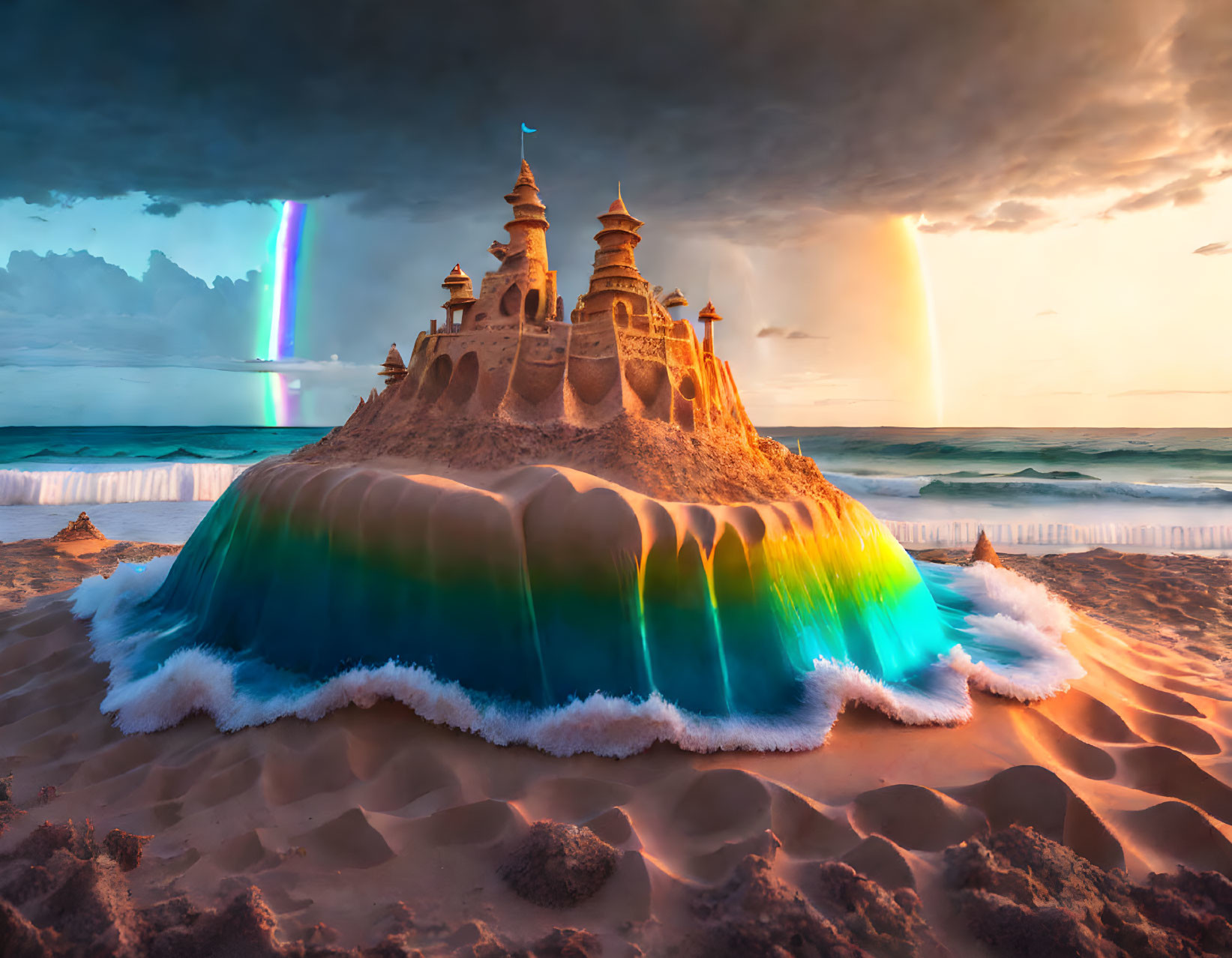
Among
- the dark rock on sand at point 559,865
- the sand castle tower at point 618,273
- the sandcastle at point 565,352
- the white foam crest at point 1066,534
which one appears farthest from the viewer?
the white foam crest at point 1066,534

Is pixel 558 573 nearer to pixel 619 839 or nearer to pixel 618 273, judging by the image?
pixel 619 839

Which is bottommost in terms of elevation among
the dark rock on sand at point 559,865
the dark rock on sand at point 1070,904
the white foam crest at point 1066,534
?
the white foam crest at point 1066,534

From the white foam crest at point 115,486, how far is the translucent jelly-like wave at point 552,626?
15977mm

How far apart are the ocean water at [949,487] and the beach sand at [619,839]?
23.0ft

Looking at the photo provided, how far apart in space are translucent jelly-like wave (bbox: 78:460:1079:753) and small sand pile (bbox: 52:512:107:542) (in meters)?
8.58

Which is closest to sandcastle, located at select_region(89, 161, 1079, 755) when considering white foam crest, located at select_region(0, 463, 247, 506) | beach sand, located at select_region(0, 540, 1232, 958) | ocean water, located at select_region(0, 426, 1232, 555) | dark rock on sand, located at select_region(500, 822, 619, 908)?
beach sand, located at select_region(0, 540, 1232, 958)

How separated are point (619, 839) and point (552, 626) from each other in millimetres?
1142

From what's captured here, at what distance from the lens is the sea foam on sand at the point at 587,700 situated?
3104 millimetres

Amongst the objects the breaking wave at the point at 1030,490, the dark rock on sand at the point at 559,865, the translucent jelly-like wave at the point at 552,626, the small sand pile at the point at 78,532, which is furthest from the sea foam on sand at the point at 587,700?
the breaking wave at the point at 1030,490

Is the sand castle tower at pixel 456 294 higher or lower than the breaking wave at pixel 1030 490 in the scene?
higher

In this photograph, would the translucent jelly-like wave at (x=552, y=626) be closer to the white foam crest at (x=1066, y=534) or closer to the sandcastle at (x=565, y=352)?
the sandcastle at (x=565, y=352)

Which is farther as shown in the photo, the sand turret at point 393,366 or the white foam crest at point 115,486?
the white foam crest at point 115,486

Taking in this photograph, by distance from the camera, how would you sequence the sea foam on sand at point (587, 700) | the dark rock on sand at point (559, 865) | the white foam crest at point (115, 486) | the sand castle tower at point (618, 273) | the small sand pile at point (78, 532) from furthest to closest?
the white foam crest at point (115, 486) < the small sand pile at point (78, 532) < the sand castle tower at point (618, 273) < the sea foam on sand at point (587, 700) < the dark rock on sand at point (559, 865)

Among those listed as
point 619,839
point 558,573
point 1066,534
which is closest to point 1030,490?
point 1066,534
